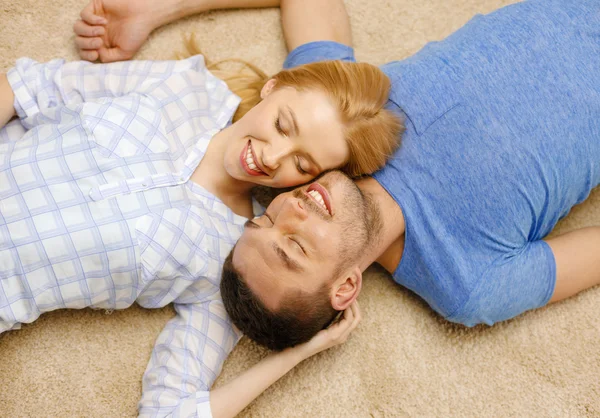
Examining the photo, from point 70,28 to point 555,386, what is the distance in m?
1.44

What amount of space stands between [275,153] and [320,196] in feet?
0.39

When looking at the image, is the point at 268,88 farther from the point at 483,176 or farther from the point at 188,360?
the point at 188,360

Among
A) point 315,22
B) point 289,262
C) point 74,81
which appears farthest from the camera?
point 315,22

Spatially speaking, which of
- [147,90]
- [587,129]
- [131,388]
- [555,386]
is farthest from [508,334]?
[147,90]

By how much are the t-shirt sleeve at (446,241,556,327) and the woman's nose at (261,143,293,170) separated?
472 millimetres

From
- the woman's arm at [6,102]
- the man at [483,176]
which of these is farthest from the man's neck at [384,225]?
the woman's arm at [6,102]

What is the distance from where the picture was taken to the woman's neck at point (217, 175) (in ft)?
3.85

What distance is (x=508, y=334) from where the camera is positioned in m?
1.27

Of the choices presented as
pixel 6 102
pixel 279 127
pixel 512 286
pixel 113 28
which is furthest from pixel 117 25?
pixel 512 286

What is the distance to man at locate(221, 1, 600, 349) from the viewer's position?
3.60ft

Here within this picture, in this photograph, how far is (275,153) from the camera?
1.04 meters

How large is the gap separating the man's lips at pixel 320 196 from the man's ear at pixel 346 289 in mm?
128

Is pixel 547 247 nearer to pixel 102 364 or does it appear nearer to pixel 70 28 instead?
pixel 102 364

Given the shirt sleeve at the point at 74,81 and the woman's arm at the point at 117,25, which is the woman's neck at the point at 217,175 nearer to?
the shirt sleeve at the point at 74,81
